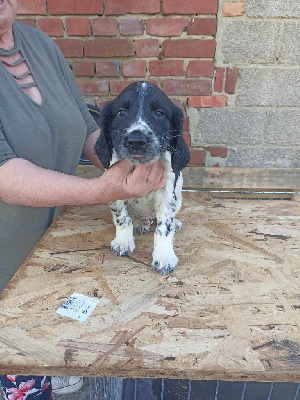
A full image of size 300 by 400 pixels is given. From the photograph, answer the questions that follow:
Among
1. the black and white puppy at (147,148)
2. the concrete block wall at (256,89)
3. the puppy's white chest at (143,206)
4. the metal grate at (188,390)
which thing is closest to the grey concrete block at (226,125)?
the concrete block wall at (256,89)

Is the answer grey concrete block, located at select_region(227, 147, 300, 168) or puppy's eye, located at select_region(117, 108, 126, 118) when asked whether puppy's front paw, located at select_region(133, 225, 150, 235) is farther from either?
grey concrete block, located at select_region(227, 147, 300, 168)

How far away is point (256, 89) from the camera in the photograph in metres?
2.50

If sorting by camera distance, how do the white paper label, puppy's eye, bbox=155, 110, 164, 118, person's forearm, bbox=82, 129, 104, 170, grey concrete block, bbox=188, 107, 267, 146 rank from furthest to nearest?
grey concrete block, bbox=188, 107, 267, 146, person's forearm, bbox=82, 129, 104, 170, puppy's eye, bbox=155, 110, 164, 118, the white paper label

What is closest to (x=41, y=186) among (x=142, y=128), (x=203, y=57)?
(x=142, y=128)

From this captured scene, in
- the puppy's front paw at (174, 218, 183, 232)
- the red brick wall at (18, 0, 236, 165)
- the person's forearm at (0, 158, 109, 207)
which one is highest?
the red brick wall at (18, 0, 236, 165)

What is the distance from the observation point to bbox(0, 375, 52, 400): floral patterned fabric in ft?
5.09

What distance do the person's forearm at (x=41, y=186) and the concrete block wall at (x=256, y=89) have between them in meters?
1.50

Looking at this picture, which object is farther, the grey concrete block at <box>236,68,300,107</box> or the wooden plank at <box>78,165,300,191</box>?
the wooden plank at <box>78,165,300,191</box>

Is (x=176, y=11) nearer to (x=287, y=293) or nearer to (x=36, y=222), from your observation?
(x=36, y=222)

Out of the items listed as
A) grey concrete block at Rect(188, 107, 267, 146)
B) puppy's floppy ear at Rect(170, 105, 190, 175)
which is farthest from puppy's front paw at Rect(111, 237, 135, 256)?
grey concrete block at Rect(188, 107, 267, 146)

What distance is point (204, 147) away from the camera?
8.80ft

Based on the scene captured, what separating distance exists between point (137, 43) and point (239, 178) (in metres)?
1.26

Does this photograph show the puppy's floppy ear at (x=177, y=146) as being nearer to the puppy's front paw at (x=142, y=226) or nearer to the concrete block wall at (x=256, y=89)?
the puppy's front paw at (x=142, y=226)

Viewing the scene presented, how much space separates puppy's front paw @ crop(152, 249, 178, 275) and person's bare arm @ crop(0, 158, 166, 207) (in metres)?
0.34
